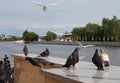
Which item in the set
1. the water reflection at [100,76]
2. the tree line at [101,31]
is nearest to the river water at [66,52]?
the water reflection at [100,76]

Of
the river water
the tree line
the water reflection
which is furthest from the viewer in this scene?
the tree line

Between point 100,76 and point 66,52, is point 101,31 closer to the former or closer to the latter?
point 66,52

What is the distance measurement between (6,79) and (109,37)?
10845 cm

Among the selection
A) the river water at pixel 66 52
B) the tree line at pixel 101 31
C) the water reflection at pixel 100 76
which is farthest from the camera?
the tree line at pixel 101 31

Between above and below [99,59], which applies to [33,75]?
below

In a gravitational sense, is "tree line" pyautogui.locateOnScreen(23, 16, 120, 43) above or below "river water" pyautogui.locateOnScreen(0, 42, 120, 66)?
above

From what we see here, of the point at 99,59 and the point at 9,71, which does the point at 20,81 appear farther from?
the point at 99,59

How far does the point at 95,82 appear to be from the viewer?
6.51 meters

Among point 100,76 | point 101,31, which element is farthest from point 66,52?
point 100,76

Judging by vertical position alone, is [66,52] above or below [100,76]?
below

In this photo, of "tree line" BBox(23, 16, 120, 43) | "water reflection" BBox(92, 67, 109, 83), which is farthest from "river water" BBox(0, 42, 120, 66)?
"tree line" BBox(23, 16, 120, 43)

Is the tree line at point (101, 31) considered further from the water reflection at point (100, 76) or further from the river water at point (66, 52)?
the water reflection at point (100, 76)

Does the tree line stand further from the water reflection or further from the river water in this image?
the water reflection

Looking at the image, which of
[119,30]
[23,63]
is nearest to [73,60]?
[23,63]
